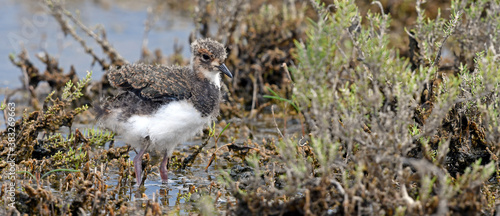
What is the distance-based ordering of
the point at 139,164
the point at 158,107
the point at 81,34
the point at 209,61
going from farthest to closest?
the point at 81,34 → the point at 209,61 → the point at 139,164 → the point at 158,107

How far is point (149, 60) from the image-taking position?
30.4 feet

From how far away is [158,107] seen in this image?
5578mm

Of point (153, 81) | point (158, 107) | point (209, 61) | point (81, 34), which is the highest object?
point (81, 34)

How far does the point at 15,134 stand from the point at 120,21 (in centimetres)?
711

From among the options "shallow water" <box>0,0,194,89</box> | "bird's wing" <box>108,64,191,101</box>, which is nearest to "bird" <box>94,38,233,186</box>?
"bird's wing" <box>108,64,191,101</box>

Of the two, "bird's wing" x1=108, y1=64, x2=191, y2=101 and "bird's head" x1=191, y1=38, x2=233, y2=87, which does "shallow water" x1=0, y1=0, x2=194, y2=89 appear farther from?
"bird's wing" x1=108, y1=64, x2=191, y2=101

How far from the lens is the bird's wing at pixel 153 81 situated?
5.56 meters

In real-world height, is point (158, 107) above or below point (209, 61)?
below

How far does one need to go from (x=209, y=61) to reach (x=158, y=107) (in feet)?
2.68

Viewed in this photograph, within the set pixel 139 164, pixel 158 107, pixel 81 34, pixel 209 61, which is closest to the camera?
pixel 158 107

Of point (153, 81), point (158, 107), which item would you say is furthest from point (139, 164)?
point (153, 81)

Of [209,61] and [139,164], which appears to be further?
[209,61]

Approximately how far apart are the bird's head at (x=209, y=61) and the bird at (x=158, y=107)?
5 centimetres

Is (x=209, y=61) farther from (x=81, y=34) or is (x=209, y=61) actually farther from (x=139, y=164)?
(x=81, y=34)
